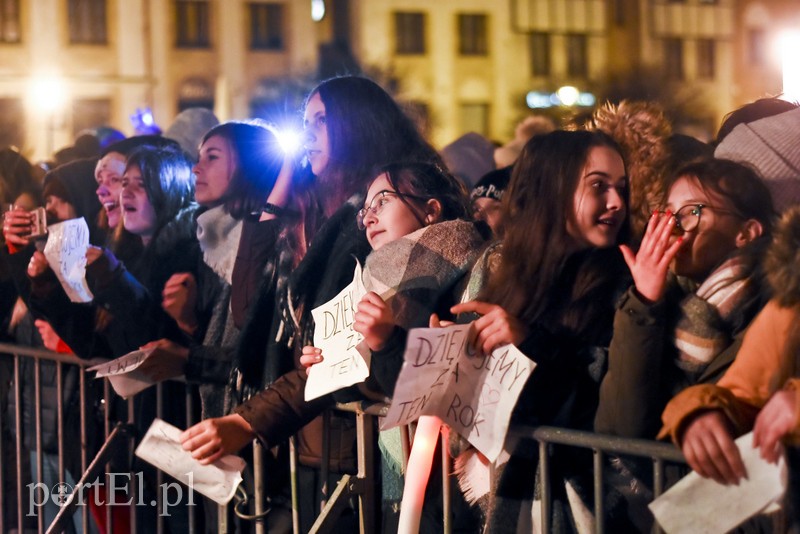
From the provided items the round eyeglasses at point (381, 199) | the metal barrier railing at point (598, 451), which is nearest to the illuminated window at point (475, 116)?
the round eyeglasses at point (381, 199)

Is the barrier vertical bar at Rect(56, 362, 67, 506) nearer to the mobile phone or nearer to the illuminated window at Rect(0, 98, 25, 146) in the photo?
the mobile phone

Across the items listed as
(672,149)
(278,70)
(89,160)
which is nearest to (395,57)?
(278,70)

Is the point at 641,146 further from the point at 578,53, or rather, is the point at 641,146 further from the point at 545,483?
the point at 578,53

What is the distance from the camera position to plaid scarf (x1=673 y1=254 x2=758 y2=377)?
3211mm

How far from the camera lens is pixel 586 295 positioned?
11.4 ft

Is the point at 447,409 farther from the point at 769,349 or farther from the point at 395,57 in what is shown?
the point at 395,57

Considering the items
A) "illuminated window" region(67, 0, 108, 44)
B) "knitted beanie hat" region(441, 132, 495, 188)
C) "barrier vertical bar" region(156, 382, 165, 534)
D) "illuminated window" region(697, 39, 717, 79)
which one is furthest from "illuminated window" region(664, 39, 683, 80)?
"barrier vertical bar" region(156, 382, 165, 534)

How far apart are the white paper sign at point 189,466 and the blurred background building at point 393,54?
31793mm

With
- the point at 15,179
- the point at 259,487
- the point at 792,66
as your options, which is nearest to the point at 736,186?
the point at 259,487

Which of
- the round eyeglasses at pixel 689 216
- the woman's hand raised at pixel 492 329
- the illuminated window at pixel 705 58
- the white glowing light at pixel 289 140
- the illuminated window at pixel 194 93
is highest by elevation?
the illuminated window at pixel 705 58

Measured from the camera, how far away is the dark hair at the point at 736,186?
3.54 m

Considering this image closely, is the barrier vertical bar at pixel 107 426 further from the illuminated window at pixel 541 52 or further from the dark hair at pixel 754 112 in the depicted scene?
the illuminated window at pixel 541 52

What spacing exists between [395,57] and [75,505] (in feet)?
148

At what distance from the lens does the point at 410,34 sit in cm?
5016
